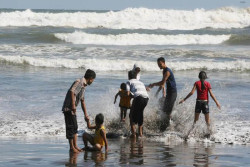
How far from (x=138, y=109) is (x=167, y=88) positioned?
844 millimetres

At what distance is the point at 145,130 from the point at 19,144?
286cm

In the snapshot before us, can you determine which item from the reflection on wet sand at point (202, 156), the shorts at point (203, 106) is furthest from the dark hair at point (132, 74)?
the reflection on wet sand at point (202, 156)

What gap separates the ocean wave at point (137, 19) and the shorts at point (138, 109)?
45.2 metres

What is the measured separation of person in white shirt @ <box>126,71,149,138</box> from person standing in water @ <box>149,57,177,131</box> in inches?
14.1

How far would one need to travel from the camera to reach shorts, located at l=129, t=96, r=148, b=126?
10.5 m

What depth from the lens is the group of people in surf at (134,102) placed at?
8.70 meters

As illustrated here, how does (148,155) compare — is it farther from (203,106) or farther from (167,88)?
(167,88)

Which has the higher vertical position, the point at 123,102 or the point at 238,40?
the point at 238,40

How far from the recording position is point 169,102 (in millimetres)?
11039

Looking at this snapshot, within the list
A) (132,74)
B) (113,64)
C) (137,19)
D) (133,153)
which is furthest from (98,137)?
(137,19)

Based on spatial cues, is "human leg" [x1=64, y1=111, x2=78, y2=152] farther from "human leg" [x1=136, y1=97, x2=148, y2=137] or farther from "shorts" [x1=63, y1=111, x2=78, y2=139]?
"human leg" [x1=136, y1=97, x2=148, y2=137]

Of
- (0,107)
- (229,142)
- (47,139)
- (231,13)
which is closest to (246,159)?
(229,142)

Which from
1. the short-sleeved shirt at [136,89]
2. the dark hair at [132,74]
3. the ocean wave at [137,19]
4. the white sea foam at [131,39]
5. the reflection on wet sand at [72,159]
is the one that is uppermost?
the ocean wave at [137,19]

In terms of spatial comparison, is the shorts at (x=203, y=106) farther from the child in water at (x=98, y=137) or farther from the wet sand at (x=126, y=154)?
the child in water at (x=98, y=137)
